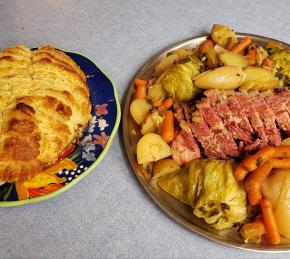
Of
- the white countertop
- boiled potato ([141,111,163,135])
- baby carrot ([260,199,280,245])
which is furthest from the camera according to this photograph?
boiled potato ([141,111,163,135])

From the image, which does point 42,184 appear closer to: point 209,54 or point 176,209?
point 176,209

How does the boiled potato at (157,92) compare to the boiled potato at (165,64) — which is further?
the boiled potato at (165,64)

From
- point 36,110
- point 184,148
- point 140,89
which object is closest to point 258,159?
point 184,148

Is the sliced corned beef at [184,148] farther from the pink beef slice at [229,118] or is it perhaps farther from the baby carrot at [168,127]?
the pink beef slice at [229,118]

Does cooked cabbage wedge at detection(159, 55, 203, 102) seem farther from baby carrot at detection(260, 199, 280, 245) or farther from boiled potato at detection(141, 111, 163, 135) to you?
baby carrot at detection(260, 199, 280, 245)

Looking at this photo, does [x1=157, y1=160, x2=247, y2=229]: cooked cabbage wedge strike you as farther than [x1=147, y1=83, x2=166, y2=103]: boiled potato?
No

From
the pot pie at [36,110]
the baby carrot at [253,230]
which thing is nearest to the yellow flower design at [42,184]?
the pot pie at [36,110]

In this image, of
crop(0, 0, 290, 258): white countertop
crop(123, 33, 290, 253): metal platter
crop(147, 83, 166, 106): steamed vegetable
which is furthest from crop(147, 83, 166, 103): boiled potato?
crop(0, 0, 290, 258): white countertop
